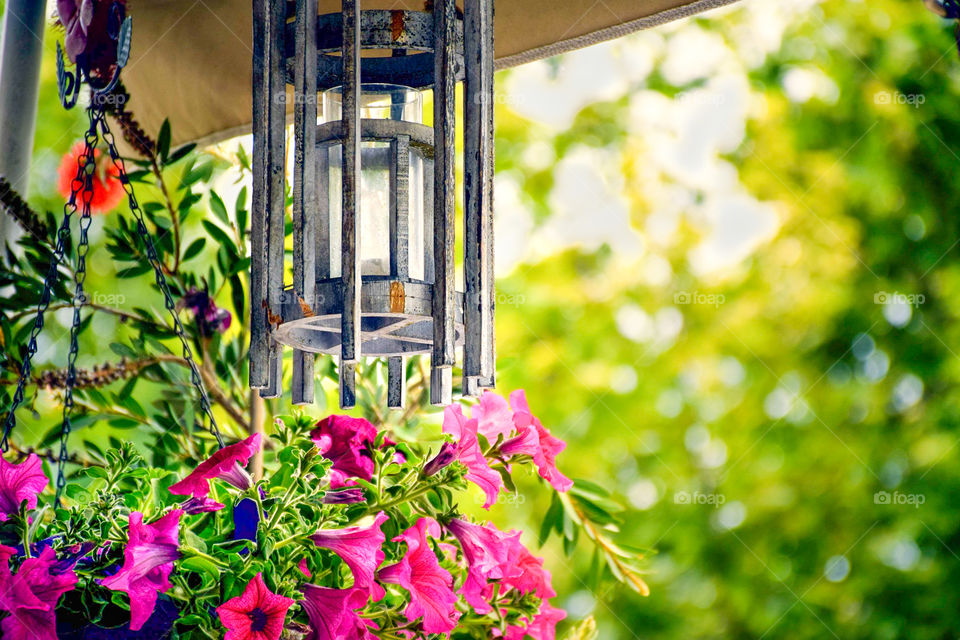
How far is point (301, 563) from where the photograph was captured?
0.85 metres

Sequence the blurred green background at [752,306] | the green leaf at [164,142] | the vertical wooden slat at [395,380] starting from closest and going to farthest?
the vertical wooden slat at [395,380], the green leaf at [164,142], the blurred green background at [752,306]

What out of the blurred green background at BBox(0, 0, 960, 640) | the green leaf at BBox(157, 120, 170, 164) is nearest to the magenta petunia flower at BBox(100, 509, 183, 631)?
the green leaf at BBox(157, 120, 170, 164)

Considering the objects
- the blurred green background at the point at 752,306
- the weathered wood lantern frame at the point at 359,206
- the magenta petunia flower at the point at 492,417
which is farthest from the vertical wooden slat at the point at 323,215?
the blurred green background at the point at 752,306

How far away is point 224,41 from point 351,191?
2.28ft

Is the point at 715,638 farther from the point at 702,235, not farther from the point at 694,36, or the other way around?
the point at 694,36

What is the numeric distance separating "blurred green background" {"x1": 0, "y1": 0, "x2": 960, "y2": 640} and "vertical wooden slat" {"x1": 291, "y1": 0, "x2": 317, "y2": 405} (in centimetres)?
362

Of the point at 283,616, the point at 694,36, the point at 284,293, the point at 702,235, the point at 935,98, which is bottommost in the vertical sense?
the point at 283,616

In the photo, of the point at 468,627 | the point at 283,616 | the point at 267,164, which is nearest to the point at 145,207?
the point at 267,164

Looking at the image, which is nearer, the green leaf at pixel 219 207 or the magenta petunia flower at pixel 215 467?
the magenta petunia flower at pixel 215 467

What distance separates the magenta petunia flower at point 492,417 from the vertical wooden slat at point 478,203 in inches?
1.3

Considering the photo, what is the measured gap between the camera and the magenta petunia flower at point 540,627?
1089 millimetres

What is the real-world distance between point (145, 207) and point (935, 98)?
404cm

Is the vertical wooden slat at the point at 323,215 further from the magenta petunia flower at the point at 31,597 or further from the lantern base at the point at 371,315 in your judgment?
the magenta petunia flower at the point at 31,597

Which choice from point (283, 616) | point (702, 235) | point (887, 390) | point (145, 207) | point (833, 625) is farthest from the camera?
point (702, 235)
